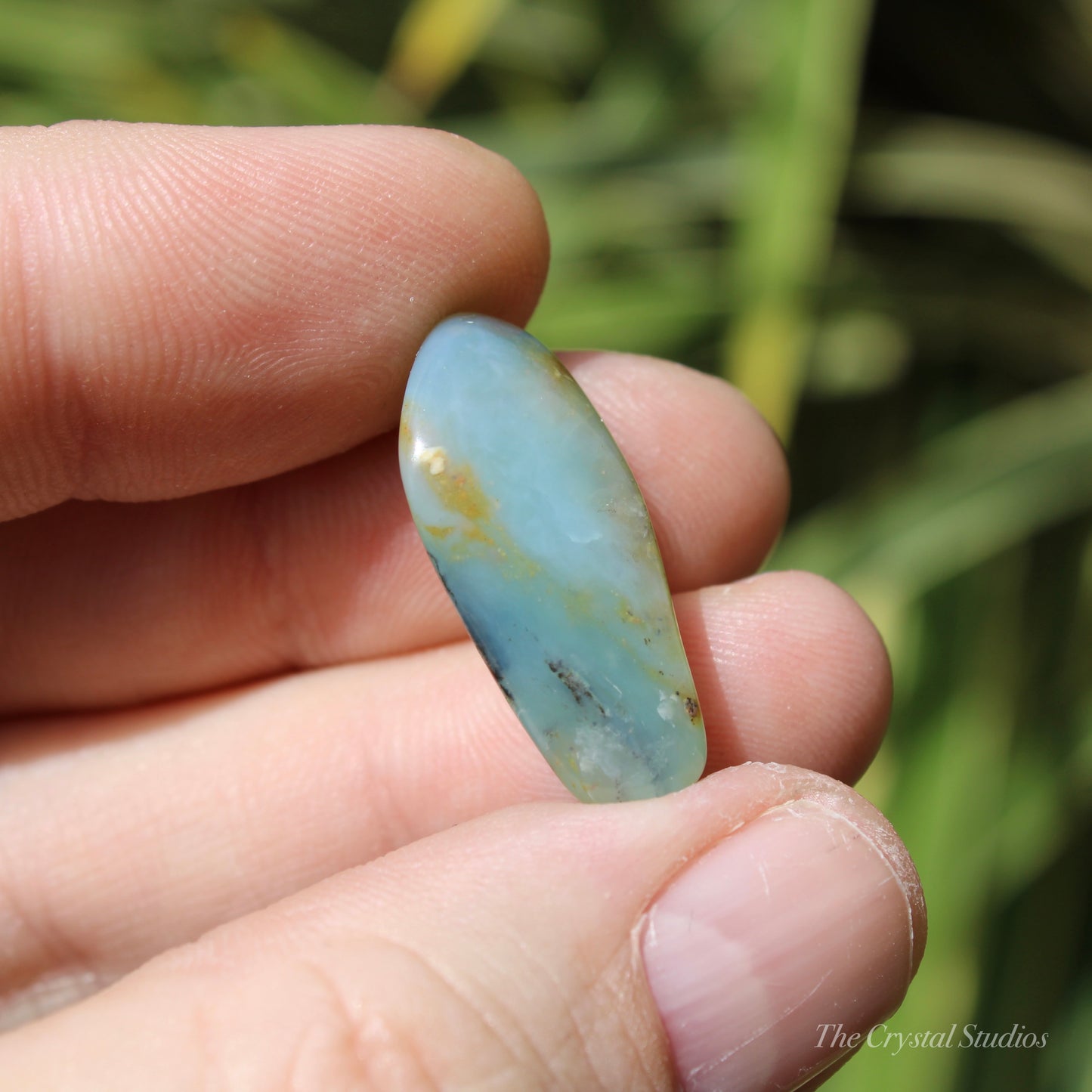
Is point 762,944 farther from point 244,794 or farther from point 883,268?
point 883,268

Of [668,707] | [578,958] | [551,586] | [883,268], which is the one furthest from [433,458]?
[883,268]

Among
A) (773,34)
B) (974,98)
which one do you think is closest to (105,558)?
(773,34)

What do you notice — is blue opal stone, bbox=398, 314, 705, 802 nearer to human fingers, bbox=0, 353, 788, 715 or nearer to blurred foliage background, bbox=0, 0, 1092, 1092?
human fingers, bbox=0, 353, 788, 715

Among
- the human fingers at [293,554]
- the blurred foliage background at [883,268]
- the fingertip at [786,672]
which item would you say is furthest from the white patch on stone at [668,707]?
the blurred foliage background at [883,268]

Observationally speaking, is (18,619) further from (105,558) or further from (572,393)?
(572,393)

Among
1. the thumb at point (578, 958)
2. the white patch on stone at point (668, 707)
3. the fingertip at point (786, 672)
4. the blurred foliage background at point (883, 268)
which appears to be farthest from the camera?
the blurred foliage background at point (883, 268)

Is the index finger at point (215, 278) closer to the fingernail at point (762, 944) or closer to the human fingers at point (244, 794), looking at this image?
the human fingers at point (244, 794)

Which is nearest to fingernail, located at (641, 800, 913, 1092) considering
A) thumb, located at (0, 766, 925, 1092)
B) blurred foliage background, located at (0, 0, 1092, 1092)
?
thumb, located at (0, 766, 925, 1092)
